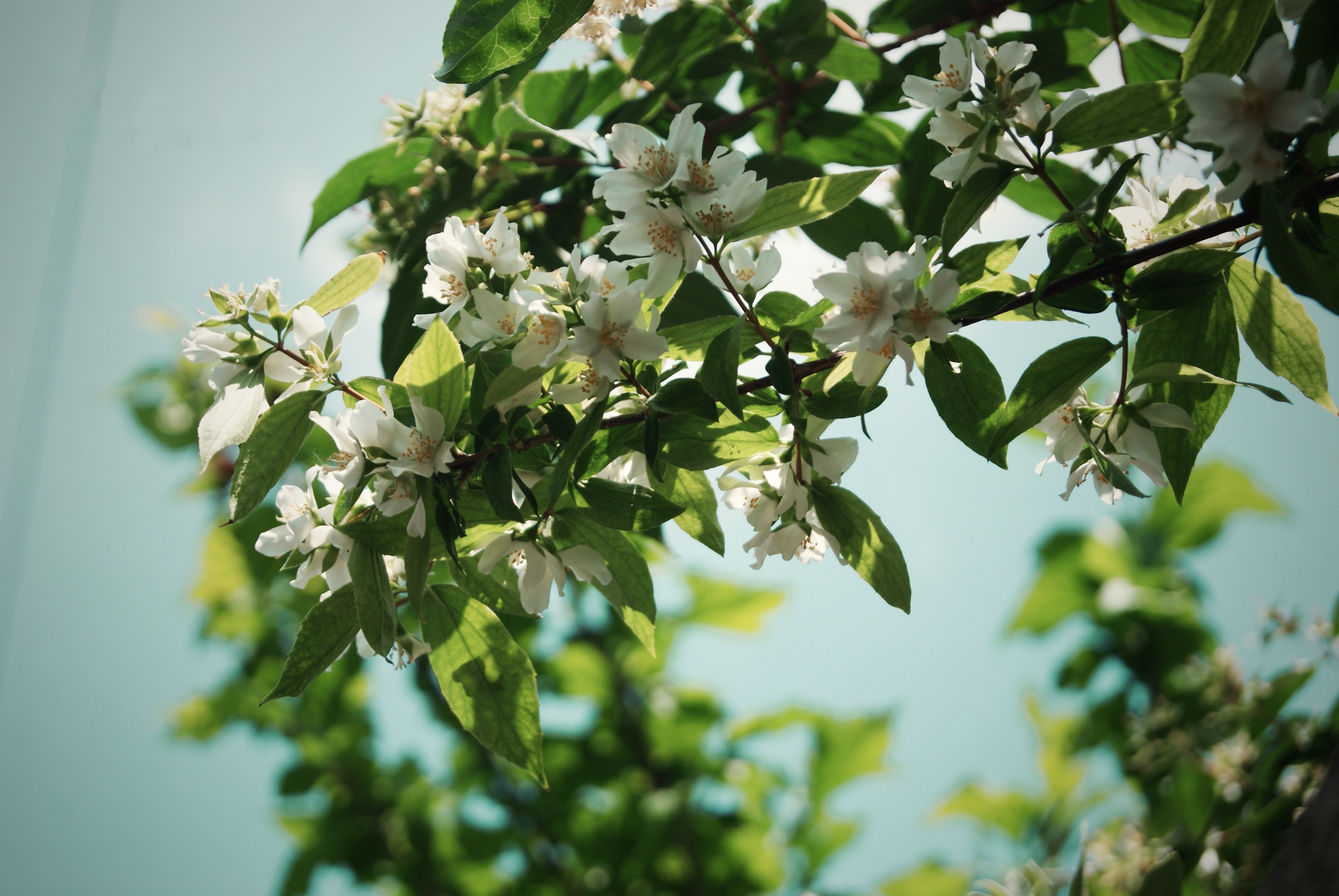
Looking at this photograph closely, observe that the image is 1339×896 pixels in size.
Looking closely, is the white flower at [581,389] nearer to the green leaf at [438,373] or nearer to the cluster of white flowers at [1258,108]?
the green leaf at [438,373]

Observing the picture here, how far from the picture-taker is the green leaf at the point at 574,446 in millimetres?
439

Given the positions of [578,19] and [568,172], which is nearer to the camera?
[578,19]

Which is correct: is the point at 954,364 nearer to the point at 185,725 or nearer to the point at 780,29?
the point at 780,29

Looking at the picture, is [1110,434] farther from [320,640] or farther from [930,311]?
[320,640]

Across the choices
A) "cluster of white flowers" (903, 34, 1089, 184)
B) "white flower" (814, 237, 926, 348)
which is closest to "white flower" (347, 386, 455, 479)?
"white flower" (814, 237, 926, 348)

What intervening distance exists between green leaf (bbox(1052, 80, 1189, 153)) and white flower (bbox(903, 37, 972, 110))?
7cm

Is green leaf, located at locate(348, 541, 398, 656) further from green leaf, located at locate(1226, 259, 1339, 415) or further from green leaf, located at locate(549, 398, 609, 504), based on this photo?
green leaf, located at locate(1226, 259, 1339, 415)

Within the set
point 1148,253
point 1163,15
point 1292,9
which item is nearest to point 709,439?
point 1148,253

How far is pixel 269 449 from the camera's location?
0.52 metres

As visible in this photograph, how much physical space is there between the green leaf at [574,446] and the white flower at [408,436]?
68 mm

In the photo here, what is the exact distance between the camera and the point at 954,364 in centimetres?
50

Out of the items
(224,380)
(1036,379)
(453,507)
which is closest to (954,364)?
(1036,379)

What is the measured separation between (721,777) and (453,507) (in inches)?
58.0

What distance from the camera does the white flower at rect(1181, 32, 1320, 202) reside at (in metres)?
0.38
